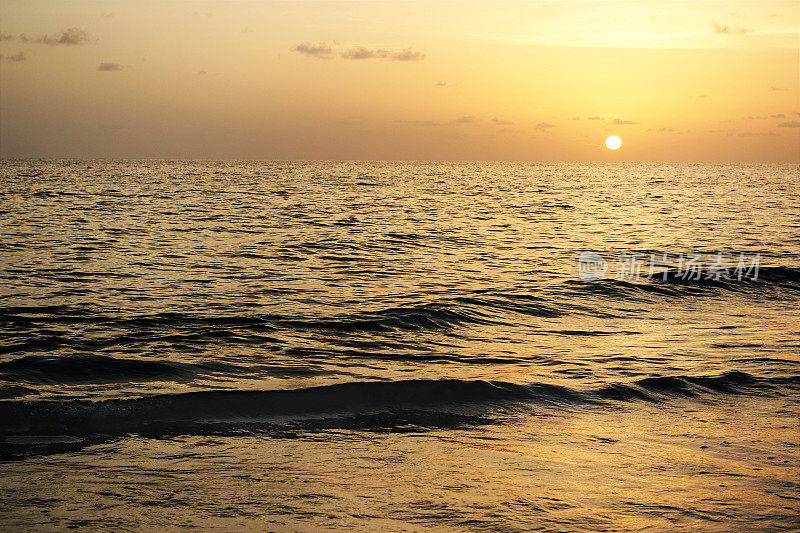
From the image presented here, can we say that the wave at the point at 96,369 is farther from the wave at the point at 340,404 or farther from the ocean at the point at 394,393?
the wave at the point at 340,404

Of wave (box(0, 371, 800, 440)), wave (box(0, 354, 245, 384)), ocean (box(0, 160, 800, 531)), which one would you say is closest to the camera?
ocean (box(0, 160, 800, 531))

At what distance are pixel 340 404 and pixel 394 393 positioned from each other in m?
0.81

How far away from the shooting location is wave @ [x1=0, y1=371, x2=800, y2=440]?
28.0ft

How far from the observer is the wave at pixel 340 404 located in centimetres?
853

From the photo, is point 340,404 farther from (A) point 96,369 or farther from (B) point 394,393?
(A) point 96,369

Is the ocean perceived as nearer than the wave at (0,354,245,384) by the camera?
Yes

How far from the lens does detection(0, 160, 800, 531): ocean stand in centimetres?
597

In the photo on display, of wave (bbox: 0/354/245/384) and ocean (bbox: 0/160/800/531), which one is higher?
ocean (bbox: 0/160/800/531)

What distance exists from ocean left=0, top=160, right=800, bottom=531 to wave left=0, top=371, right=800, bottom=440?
0.04 metres

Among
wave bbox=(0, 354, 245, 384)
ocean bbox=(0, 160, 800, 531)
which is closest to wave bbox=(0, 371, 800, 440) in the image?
ocean bbox=(0, 160, 800, 531)

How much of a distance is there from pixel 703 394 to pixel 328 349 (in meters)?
6.24

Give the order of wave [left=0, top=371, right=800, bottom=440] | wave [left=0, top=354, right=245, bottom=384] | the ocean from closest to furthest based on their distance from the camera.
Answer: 1. the ocean
2. wave [left=0, top=371, right=800, bottom=440]
3. wave [left=0, top=354, right=245, bottom=384]

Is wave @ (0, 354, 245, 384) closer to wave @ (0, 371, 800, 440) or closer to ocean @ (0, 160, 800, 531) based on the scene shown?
ocean @ (0, 160, 800, 531)

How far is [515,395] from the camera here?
9844 mm
